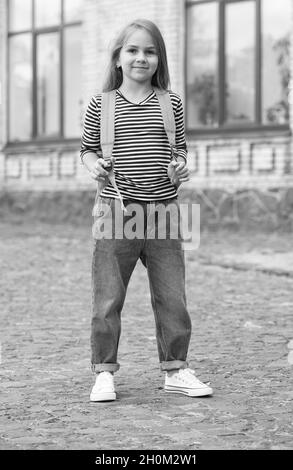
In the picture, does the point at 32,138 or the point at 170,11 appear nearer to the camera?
the point at 170,11

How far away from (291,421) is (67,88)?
13169 mm

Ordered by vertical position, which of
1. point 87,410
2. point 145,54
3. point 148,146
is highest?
point 145,54

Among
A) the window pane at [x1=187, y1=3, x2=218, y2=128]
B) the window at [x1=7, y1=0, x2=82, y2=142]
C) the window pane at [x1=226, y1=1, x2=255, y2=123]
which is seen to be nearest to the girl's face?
the window pane at [x1=226, y1=1, x2=255, y2=123]

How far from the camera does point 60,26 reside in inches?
653

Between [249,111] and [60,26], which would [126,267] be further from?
[60,26]

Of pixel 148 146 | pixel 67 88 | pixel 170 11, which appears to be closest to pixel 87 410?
pixel 148 146

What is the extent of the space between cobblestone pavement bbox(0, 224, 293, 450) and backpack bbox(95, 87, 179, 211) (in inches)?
35.6

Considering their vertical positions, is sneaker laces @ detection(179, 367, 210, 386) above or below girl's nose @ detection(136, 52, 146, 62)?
below

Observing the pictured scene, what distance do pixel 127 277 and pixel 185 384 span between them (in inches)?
21.1

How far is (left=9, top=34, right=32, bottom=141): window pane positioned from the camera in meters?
17.3

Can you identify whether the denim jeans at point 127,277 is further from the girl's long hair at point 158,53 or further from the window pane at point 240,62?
the window pane at point 240,62

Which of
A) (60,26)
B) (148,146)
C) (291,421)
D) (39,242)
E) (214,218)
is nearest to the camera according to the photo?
(291,421)

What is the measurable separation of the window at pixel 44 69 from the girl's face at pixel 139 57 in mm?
11889

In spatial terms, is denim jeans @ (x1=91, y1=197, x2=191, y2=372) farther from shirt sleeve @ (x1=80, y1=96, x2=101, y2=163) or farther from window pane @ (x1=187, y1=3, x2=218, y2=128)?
window pane @ (x1=187, y1=3, x2=218, y2=128)
